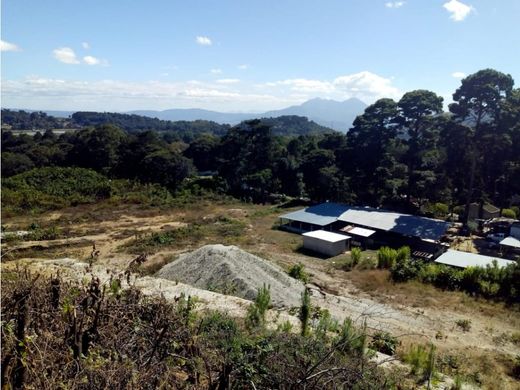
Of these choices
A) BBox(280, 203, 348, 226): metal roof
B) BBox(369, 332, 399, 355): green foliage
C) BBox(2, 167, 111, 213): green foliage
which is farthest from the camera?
BBox(2, 167, 111, 213): green foliage

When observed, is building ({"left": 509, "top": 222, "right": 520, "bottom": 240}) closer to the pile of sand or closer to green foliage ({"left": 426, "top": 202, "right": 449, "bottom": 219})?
green foliage ({"left": 426, "top": 202, "right": 449, "bottom": 219})

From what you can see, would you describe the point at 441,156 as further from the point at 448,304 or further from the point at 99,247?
the point at 99,247

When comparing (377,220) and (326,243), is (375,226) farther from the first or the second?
(326,243)

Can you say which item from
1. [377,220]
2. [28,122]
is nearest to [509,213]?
[377,220]

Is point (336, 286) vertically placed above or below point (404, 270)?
below

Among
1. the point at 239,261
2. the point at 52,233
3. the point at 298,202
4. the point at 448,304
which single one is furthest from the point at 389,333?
the point at 298,202

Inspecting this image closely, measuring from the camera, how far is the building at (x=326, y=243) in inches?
871

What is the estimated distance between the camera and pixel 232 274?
616 inches

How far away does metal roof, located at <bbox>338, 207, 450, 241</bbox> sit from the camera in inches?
920

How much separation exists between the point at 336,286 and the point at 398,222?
984 centimetres

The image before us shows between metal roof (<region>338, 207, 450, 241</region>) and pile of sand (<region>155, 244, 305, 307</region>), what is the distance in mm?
10228

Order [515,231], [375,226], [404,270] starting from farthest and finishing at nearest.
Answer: [375,226], [515,231], [404,270]

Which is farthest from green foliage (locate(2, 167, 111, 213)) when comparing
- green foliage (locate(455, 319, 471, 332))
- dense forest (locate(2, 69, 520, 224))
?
green foliage (locate(455, 319, 471, 332))

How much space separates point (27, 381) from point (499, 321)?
15424 mm
